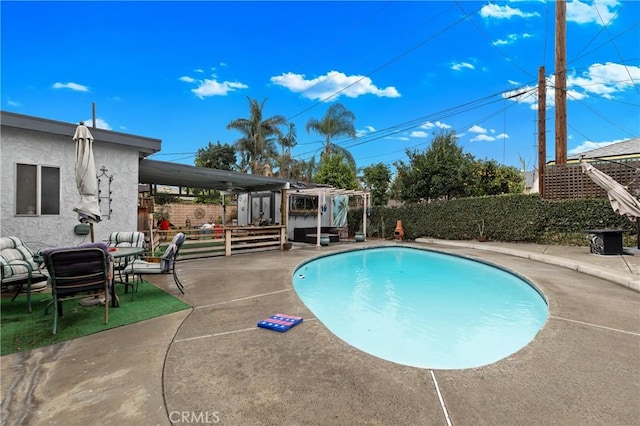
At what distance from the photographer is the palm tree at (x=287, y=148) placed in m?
25.1

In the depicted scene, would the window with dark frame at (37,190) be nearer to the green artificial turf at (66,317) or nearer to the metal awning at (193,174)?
the green artificial turf at (66,317)

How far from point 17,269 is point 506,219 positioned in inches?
549

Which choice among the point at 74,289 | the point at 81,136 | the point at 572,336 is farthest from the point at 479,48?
the point at 74,289

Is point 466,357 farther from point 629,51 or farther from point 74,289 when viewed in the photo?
point 629,51

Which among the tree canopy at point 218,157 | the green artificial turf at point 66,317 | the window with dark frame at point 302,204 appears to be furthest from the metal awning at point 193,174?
the tree canopy at point 218,157

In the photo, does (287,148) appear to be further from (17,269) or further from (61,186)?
(17,269)

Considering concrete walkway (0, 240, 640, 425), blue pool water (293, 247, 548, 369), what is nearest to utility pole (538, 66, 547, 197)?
→ blue pool water (293, 247, 548, 369)

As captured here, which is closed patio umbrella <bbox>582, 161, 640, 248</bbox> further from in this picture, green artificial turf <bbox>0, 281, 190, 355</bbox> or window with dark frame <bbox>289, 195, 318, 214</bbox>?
window with dark frame <bbox>289, 195, 318, 214</bbox>

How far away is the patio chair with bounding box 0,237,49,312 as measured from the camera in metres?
3.93

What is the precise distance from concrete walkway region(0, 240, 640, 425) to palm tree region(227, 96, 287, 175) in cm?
2086

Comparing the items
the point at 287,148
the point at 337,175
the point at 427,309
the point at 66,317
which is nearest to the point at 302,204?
the point at 337,175

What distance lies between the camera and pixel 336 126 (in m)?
23.3

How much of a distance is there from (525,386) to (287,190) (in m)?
10.5

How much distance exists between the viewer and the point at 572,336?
10.7 ft
